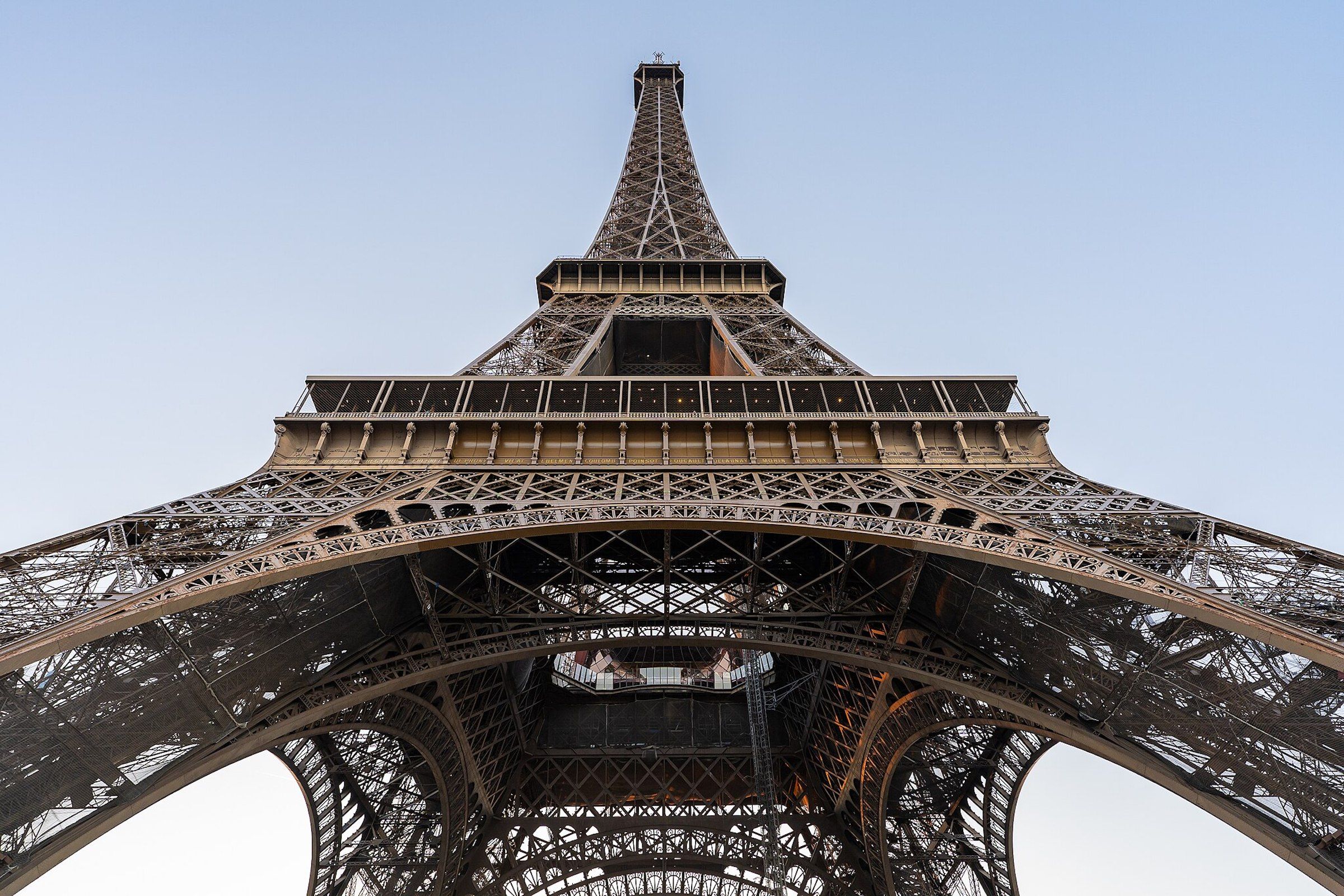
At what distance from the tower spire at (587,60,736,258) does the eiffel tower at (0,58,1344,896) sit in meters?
4.61

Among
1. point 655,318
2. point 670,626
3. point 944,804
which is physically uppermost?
point 655,318

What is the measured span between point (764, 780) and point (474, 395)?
16.2m

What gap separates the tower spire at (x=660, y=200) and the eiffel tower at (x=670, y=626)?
4.61m

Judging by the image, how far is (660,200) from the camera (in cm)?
3834

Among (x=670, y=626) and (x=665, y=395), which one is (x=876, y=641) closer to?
(x=670, y=626)

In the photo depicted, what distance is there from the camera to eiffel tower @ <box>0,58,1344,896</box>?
34.6ft

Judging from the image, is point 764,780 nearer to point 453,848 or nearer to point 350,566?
point 453,848

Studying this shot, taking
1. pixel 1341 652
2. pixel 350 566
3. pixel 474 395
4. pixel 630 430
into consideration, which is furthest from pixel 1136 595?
pixel 474 395

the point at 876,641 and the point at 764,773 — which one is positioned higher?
the point at 764,773

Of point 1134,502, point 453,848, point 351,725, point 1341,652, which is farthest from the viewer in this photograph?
point 453,848

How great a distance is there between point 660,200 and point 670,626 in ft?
90.5

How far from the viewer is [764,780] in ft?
85.3

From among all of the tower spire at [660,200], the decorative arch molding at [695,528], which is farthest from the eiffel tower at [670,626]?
the tower spire at [660,200]

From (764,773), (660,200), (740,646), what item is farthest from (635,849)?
(660,200)
